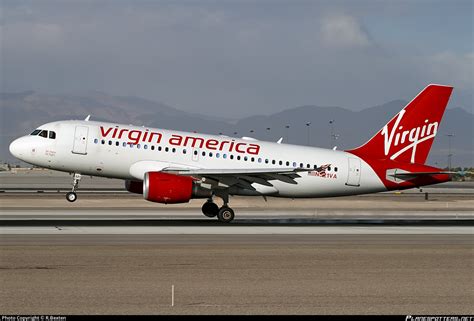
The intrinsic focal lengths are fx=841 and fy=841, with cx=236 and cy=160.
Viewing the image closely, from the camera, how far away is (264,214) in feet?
151

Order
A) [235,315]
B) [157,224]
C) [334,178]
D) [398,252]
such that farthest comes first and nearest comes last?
1. [334,178]
2. [157,224]
3. [398,252]
4. [235,315]

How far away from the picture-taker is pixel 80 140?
39906mm

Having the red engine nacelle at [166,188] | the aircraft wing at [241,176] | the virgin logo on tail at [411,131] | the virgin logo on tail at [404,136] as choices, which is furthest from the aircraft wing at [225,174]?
the virgin logo on tail at [404,136]

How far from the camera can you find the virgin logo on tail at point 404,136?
4316 centimetres

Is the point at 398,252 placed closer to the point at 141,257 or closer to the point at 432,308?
the point at 141,257

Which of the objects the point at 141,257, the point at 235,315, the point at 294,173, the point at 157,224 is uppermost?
the point at 294,173

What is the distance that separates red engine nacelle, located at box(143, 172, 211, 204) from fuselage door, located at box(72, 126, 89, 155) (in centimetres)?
400

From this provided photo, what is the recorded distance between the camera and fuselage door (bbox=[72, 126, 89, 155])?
131 ft

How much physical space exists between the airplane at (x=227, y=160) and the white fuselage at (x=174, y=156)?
0.15 ft

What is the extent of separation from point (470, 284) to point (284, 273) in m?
4.63

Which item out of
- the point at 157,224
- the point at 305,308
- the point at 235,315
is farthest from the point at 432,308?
the point at 157,224

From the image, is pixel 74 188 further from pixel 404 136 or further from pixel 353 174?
pixel 404 136

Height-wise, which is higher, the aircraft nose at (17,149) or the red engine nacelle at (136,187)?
the aircraft nose at (17,149)

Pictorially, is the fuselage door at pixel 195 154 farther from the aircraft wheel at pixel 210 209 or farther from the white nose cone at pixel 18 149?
the white nose cone at pixel 18 149
